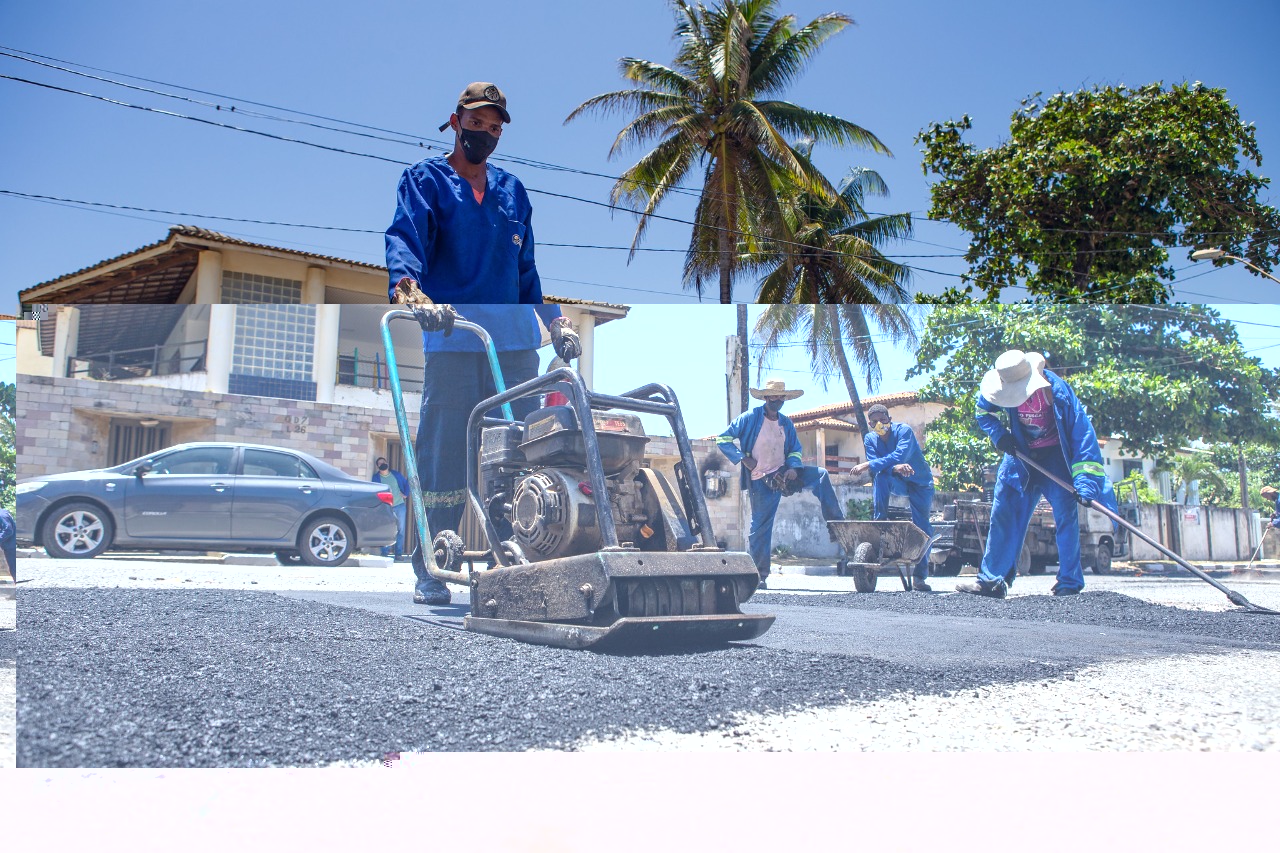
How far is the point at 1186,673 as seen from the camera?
449cm

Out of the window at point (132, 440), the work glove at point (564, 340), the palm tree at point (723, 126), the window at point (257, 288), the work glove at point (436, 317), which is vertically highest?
the palm tree at point (723, 126)

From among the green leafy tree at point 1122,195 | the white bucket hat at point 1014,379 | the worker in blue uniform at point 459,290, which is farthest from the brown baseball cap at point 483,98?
the green leafy tree at point 1122,195

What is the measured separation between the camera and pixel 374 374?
4641mm

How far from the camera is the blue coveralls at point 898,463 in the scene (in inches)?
194

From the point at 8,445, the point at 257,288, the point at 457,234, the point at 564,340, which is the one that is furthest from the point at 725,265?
the point at 8,445

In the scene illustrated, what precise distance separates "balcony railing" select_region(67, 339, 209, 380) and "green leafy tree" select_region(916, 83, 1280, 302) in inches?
596

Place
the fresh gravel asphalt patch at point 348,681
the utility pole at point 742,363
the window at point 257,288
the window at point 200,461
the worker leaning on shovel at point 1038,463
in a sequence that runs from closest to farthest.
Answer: the fresh gravel asphalt patch at point 348,681 < the window at point 200,461 < the utility pole at point 742,363 < the worker leaning on shovel at point 1038,463 < the window at point 257,288

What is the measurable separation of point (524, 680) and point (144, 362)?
2.27m

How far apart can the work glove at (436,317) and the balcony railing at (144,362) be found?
0.99m

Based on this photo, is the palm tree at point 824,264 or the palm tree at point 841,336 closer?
the palm tree at point 841,336

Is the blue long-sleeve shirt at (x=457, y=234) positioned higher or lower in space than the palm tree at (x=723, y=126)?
lower

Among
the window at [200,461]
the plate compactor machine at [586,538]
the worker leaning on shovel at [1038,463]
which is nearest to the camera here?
the plate compactor machine at [586,538]

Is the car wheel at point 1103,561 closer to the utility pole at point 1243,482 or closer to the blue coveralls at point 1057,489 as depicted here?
the blue coveralls at point 1057,489

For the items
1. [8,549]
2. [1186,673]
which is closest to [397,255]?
[8,549]
